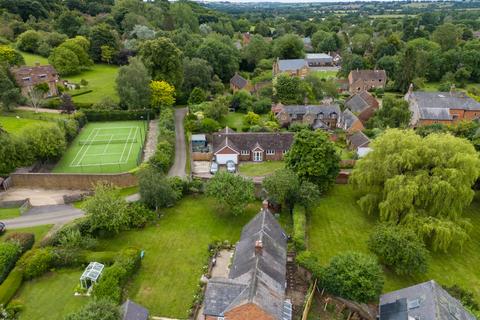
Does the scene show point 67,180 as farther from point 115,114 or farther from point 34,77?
point 34,77

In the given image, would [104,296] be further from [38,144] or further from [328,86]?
[328,86]

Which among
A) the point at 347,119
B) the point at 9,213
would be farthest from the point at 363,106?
the point at 9,213

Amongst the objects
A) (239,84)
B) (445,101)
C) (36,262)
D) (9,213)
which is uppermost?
(445,101)

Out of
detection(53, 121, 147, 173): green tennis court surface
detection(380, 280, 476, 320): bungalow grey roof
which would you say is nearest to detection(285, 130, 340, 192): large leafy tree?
detection(380, 280, 476, 320): bungalow grey roof

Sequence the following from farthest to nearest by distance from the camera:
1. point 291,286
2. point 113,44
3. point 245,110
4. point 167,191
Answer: point 113,44 < point 245,110 < point 167,191 < point 291,286

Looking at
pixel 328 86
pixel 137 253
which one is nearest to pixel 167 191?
pixel 137 253
